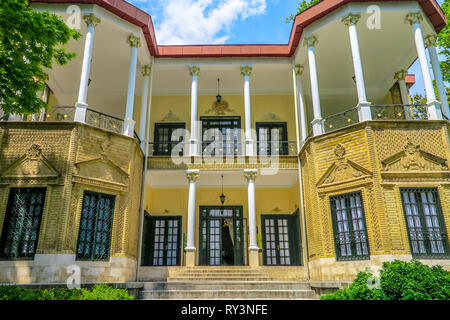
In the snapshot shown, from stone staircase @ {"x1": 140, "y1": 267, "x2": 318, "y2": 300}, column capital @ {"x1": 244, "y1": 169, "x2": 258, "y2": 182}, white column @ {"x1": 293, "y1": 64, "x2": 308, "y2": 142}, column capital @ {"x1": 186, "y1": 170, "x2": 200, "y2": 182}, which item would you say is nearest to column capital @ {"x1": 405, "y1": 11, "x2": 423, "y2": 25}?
white column @ {"x1": 293, "y1": 64, "x2": 308, "y2": 142}

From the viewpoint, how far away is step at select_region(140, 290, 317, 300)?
10539 millimetres

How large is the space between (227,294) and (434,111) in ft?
29.1

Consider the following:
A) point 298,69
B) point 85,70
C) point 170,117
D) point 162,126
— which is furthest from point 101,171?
point 298,69

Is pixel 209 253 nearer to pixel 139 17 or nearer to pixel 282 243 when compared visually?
pixel 282 243

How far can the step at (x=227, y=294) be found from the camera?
34.6 feet

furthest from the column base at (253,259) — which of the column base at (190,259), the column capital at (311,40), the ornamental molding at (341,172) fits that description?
the column capital at (311,40)

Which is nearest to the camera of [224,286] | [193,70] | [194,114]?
[224,286]

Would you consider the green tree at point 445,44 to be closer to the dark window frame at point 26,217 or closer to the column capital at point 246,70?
the column capital at point 246,70

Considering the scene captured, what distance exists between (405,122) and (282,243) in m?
7.88

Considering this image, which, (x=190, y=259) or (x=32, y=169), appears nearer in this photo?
(x=32, y=169)

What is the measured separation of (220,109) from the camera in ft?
58.6

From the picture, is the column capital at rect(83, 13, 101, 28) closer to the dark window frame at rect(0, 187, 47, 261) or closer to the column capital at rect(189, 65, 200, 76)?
the column capital at rect(189, 65, 200, 76)

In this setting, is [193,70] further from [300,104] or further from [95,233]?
[95,233]

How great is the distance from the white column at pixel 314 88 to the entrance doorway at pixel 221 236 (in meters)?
5.89
